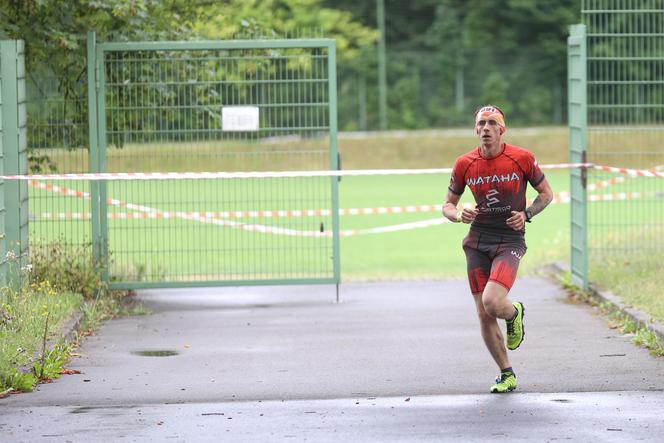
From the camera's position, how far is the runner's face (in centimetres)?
859

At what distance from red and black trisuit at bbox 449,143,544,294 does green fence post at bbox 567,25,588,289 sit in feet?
14.4

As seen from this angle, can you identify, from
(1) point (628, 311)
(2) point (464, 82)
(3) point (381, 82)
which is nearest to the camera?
(1) point (628, 311)

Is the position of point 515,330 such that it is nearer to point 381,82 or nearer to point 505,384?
point 505,384

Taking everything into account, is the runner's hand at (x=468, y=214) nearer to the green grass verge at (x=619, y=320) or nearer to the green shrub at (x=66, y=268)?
the green grass verge at (x=619, y=320)

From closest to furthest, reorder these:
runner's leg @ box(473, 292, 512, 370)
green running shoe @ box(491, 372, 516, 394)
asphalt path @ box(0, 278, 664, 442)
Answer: asphalt path @ box(0, 278, 664, 442), green running shoe @ box(491, 372, 516, 394), runner's leg @ box(473, 292, 512, 370)

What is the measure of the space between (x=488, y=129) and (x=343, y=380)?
1983 mm

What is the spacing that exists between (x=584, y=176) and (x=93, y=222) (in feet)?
15.8

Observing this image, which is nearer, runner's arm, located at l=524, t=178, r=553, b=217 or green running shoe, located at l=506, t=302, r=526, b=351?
green running shoe, located at l=506, t=302, r=526, b=351

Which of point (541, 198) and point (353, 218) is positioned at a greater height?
point (541, 198)

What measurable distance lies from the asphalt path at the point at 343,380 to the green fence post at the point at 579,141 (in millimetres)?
484

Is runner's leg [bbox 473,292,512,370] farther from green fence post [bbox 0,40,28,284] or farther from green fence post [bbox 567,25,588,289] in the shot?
green fence post [bbox 0,40,28,284]

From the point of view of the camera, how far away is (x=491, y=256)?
8766 millimetres

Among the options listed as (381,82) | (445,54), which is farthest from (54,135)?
(445,54)

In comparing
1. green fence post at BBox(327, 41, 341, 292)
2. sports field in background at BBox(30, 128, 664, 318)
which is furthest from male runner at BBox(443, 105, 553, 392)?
green fence post at BBox(327, 41, 341, 292)
